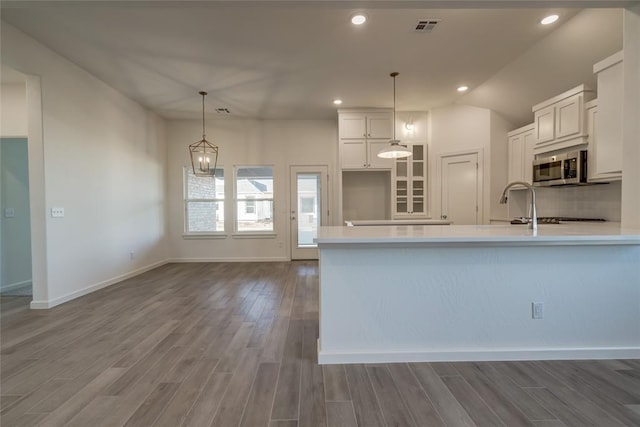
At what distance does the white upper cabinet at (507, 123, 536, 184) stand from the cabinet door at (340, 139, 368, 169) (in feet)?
7.96

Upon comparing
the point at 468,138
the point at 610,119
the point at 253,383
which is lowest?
the point at 253,383

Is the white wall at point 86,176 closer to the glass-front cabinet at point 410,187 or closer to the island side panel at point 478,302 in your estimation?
the island side panel at point 478,302

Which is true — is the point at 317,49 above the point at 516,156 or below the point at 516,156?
above

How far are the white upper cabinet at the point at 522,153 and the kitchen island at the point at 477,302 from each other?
8.44 feet

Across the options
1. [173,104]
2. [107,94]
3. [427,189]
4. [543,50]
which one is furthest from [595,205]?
[107,94]

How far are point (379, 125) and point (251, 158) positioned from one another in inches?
108

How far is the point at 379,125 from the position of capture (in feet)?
18.0

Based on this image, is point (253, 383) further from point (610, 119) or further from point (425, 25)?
point (610, 119)

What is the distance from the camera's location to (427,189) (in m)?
5.54

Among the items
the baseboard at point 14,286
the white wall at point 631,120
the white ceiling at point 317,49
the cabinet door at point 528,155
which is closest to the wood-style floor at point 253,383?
the white wall at point 631,120

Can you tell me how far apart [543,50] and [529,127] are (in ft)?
3.94

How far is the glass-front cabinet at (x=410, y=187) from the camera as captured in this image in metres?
5.55

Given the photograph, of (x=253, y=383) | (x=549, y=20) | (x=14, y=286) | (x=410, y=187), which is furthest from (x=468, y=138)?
(x=14, y=286)

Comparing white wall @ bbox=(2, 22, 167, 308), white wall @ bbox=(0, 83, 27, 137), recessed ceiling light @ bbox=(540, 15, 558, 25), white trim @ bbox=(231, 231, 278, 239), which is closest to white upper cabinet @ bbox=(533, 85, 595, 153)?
recessed ceiling light @ bbox=(540, 15, 558, 25)
